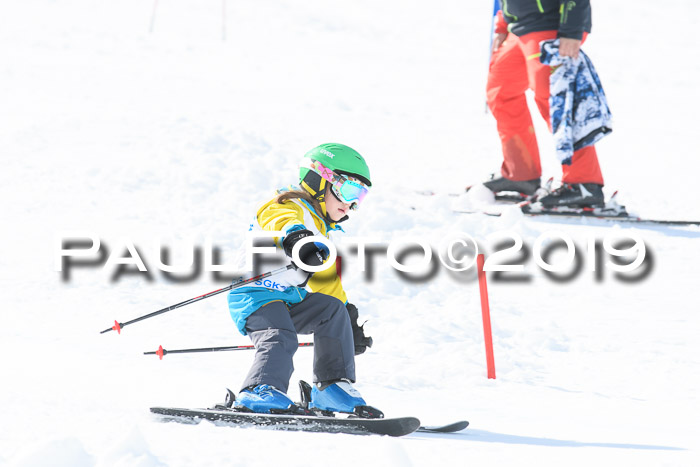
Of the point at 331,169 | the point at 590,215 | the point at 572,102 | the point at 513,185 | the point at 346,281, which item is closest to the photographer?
the point at 331,169

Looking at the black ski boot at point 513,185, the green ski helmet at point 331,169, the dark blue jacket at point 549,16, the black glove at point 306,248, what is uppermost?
the dark blue jacket at point 549,16

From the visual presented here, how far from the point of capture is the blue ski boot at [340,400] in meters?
3.36

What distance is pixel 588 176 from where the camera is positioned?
7141 mm

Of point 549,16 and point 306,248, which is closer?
point 306,248

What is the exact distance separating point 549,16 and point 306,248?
4601 mm

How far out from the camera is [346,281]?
226 inches

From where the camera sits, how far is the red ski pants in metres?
7.09

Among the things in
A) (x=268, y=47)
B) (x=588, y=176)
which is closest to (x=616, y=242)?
(x=588, y=176)

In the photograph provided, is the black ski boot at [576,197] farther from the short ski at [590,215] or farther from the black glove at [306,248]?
the black glove at [306,248]

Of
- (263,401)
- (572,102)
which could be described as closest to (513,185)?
(572,102)

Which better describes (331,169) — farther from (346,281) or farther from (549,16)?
(549,16)

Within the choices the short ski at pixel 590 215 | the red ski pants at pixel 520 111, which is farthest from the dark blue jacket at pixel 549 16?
the short ski at pixel 590 215

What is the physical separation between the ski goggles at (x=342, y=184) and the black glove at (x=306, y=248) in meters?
0.38

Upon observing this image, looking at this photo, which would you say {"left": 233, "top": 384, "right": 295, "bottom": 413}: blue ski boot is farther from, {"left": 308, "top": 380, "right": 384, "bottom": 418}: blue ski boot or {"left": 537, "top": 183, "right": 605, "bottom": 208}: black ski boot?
{"left": 537, "top": 183, "right": 605, "bottom": 208}: black ski boot
